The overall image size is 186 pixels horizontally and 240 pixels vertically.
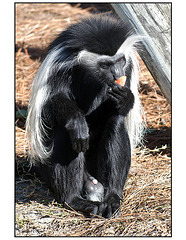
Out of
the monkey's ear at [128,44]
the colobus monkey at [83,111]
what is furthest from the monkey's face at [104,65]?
the monkey's ear at [128,44]

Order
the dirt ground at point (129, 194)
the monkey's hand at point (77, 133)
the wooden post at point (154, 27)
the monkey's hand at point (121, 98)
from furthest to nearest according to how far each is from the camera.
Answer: the wooden post at point (154, 27) < the monkey's hand at point (121, 98) < the monkey's hand at point (77, 133) < the dirt ground at point (129, 194)

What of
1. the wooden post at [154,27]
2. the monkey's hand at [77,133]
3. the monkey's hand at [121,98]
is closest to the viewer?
the monkey's hand at [77,133]

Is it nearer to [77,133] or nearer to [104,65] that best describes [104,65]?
[104,65]

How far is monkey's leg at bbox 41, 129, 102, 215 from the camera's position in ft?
11.1

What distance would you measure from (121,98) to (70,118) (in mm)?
523

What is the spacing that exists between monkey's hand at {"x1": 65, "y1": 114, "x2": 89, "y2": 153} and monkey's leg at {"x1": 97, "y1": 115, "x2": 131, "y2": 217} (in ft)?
0.92

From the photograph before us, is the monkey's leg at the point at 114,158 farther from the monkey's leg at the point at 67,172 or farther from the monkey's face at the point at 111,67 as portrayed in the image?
the monkey's face at the point at 111,67

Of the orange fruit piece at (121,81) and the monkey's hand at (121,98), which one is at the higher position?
the orange fruit piece at (121,81)

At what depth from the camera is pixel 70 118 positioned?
326 cm

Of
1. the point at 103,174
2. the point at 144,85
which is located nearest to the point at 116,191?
the point at 103,174

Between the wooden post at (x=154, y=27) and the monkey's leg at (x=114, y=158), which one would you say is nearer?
the monkey's leg at (x=114, y=158)

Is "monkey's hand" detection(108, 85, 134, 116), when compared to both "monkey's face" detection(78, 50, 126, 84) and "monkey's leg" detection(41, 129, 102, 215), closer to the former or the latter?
"monkey's face" detection(78, 50, 126, 84)

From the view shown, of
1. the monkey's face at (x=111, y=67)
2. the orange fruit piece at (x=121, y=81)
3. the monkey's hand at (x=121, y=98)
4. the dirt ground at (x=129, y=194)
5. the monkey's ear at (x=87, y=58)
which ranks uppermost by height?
the monkey's ear at (x=87, y=58)

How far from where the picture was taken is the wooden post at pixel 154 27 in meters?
3.88
